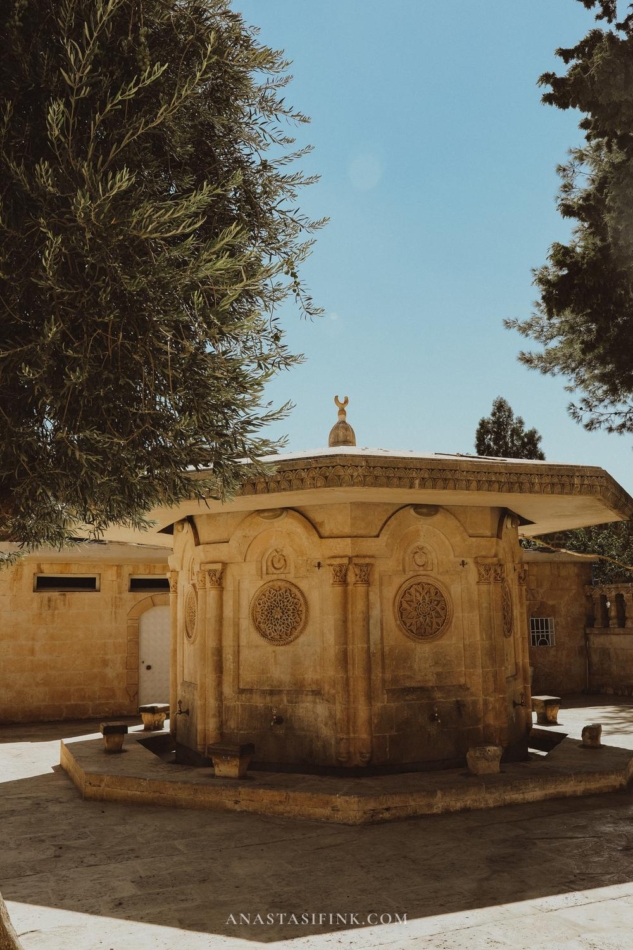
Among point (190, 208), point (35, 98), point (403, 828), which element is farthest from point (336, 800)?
point (35, 98)

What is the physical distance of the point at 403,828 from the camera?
7.73 meters

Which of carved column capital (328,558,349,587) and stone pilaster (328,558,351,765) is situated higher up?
carved column capital (328,558,349,587)

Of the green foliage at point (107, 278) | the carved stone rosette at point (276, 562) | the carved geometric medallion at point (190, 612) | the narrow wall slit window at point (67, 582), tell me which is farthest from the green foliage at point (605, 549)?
the green foliage at point (107, 278)

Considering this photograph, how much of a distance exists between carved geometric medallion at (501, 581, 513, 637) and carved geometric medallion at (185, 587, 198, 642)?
4411mm

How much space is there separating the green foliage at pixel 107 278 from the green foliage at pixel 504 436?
33.5 metres

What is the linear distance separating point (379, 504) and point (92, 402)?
216 inches

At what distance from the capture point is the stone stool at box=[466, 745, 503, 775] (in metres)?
9.01

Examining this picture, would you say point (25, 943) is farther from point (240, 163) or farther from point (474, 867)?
point (240, 163)

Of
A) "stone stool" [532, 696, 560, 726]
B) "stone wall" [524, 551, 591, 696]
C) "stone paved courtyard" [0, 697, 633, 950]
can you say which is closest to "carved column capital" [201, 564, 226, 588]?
"stone paved courtyard" [0, 697, 633, 950]

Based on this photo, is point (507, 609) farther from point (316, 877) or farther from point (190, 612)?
point (316, 877)

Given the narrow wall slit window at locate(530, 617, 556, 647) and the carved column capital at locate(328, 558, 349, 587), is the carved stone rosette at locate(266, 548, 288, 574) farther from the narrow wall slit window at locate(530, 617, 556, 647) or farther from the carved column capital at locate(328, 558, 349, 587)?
the narrow wall slit window at locate(530, 617, 556, 647)

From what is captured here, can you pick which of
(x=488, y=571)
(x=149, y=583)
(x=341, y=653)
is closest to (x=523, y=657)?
(x=488, y=571)

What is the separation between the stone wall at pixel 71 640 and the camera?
16562 millimetres

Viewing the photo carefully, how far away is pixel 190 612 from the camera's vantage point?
11.6 m
